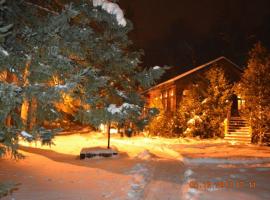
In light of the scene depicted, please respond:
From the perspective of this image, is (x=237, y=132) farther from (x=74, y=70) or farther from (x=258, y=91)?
(x=74, y=70)

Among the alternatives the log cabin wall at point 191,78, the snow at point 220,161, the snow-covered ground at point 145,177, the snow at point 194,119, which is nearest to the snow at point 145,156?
the snow-covered ground at point 145,177

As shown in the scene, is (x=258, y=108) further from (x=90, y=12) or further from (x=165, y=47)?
(x=165, y=47)

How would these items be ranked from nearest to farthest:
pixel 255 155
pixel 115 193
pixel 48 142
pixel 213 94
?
pixel 48 142, pixel 115 193, pixel 255 155, pixel 213 94

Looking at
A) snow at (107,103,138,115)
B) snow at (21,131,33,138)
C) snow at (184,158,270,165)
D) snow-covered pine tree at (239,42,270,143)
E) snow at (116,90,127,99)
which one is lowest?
snow at (184,158,270,165)

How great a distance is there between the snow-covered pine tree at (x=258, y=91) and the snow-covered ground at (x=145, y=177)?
20.5ft

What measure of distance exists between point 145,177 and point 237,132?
16664 millimetres

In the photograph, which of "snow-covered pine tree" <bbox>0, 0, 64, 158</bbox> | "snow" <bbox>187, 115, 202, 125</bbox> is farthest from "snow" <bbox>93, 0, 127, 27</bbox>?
"snow" <bbox>187, 115, 202, 125</bbox>

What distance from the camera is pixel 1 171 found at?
476 inches

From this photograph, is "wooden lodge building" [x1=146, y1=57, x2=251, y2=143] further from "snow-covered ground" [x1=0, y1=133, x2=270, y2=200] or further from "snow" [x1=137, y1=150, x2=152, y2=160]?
"snow" [x1=137, y1=150, x2=152, y2=160]

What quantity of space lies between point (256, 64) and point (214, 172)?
490 inches

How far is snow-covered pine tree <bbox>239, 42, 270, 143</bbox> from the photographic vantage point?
2312 centimetres

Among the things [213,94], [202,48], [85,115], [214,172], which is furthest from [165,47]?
[85,115]

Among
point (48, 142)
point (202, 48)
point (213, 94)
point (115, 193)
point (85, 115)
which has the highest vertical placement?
point (202, 48)

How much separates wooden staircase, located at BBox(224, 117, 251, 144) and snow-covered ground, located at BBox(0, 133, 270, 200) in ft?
26.8
